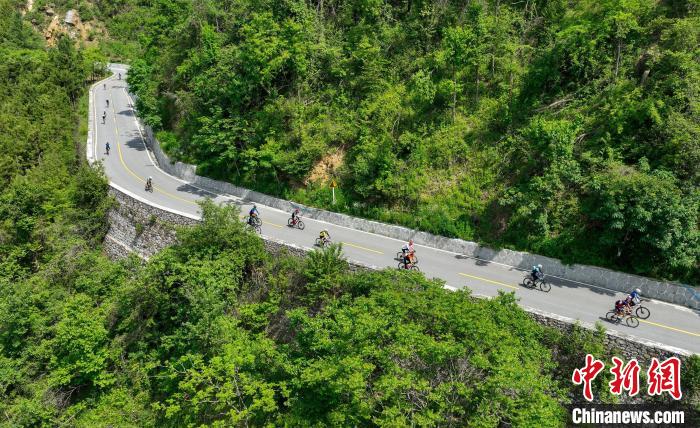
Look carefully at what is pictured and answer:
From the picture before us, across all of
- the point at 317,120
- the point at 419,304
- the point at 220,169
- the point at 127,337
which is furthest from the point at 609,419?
the point at 220,169

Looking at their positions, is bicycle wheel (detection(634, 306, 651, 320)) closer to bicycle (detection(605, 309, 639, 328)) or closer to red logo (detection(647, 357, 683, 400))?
bicycle (detection(605, 309, 639, 328))

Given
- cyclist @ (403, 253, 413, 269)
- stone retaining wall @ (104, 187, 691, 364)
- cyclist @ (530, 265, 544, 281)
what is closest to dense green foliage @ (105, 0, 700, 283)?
cyclist @ (530, 265, 544, 281)

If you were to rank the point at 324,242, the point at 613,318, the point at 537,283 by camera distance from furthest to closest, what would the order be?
the point at 324,242, the point at 537,283, the point at 613,318

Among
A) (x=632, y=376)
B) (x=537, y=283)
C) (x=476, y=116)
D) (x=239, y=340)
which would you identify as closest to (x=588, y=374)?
(x=632, y=376)

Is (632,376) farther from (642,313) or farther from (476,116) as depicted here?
(476,116)

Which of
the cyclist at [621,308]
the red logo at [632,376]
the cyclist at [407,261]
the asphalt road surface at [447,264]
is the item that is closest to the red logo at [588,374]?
the red logo at [632,376]
